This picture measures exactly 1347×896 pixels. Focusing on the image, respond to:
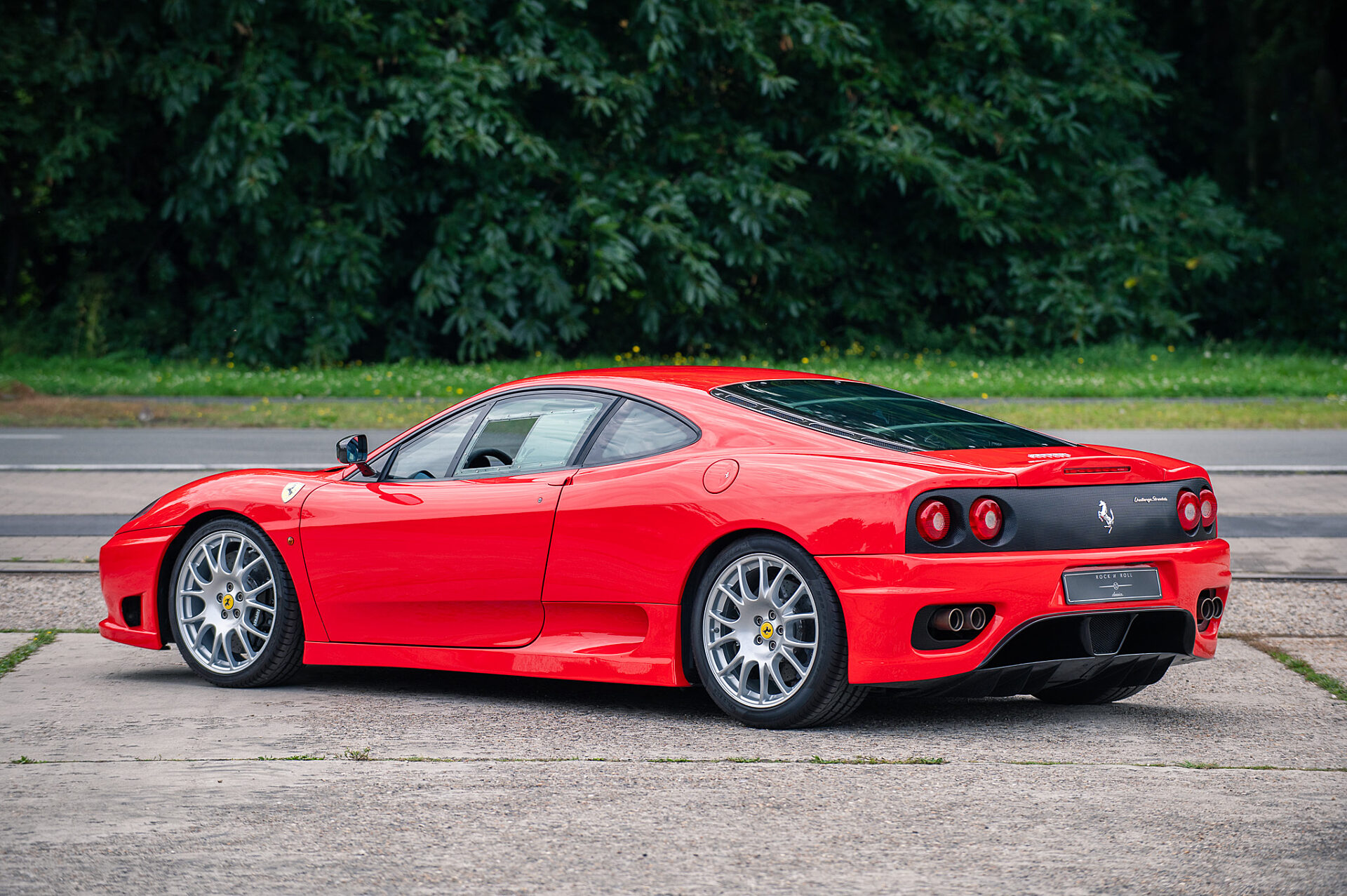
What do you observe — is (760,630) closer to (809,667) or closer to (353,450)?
(809,667)

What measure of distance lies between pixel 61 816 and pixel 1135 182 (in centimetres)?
2520

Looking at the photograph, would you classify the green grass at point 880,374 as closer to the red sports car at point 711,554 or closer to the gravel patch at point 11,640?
the gravel patch at point 11,640

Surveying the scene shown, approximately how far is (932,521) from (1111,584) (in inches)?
25.3

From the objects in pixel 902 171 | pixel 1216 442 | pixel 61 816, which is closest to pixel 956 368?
pixel 902 171

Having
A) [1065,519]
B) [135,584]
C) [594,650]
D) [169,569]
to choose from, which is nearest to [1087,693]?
[1065,519]

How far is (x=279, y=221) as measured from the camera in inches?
971

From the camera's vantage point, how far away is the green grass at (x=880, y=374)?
21297 millimetres

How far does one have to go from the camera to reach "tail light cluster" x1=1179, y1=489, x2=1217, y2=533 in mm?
5406

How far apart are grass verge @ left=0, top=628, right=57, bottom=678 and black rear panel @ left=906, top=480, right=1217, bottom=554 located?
3.77 meters

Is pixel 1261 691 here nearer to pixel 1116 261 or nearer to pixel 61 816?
pixel 61 816

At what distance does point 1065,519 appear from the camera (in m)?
5.12

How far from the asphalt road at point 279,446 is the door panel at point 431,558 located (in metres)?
7.98

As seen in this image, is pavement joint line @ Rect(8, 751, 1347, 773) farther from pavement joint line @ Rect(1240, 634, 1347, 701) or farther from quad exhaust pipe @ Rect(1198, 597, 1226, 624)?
pavement joint line @ Rect(1240, 634, 1347, 701)

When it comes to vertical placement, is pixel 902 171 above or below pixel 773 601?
above
